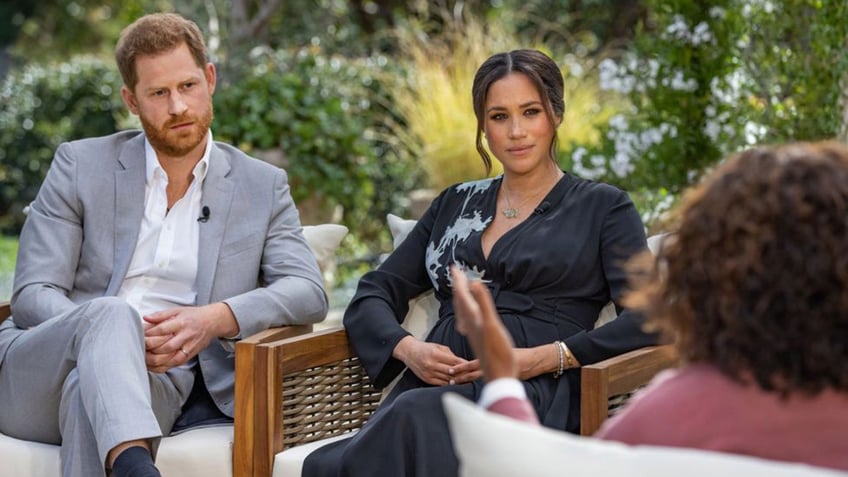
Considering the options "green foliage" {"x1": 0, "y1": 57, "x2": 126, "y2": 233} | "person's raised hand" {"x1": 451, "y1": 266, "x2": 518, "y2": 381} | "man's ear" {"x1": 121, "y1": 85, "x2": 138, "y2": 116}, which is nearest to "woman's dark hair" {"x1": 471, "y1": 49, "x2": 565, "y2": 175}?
"man's ear" {"x1": 121, "y1": 85, "x2": 138, "y2": 116}

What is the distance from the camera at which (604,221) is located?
2994 millimetres

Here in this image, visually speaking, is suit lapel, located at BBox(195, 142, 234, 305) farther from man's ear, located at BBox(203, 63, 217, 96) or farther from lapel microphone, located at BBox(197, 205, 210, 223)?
man's ear, located at BBox(203, 63, 217, 96)

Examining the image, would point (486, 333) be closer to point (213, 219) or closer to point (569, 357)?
point (569, 357)

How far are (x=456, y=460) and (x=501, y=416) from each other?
1180mm

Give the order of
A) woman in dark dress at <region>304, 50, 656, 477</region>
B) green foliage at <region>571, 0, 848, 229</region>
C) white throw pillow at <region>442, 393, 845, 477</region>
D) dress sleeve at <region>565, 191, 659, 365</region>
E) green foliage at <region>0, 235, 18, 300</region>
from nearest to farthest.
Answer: white throw pillow at <region>442, 393, 845, 477</region> < woman in dark dress at <region>304, 50, 656, 477</region> < dress sleeve at <region>565, 191, 659, 365</region> < green foliage at <region>571, 0, 848, 229</region> < green foliage at <region>0, 235, 18, 300</region>

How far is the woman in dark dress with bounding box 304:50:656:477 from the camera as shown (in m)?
2.75

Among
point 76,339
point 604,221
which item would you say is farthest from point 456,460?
point 76,339

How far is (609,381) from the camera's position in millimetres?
2646

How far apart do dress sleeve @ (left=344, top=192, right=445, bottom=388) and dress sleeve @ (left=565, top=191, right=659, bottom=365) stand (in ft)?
1.62

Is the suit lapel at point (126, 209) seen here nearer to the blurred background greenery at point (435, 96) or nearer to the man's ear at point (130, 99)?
the man's ear at point (130, 99)

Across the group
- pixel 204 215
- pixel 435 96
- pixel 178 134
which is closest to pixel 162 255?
pixel 204 215

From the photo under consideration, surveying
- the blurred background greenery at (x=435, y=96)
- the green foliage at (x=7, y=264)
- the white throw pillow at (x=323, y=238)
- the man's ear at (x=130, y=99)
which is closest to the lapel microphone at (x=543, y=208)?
the white throw pillow at (x=323, y=238)

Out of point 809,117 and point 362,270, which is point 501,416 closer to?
point 809,117

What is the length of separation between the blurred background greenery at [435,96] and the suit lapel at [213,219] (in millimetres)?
1784
